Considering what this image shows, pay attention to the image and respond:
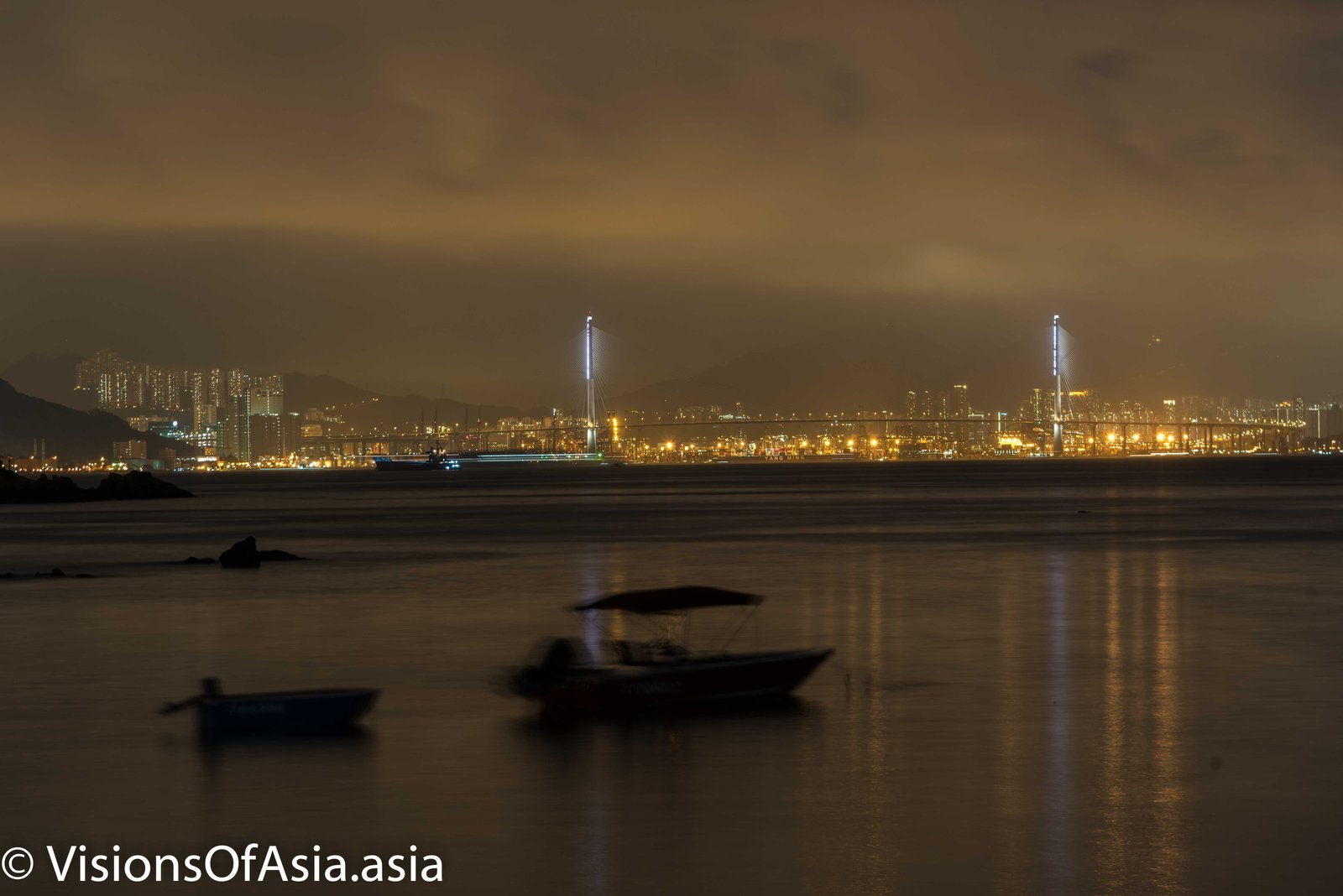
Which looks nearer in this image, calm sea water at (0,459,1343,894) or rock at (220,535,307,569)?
calm sea water at (0,459,1343,894)

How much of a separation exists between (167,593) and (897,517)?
36.7m

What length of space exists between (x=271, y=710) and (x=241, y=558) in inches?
935

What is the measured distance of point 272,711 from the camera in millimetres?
14781

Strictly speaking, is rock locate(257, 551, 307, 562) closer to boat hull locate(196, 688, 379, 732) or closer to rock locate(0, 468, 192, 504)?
boat hull locate(196, 688, 379, 732)

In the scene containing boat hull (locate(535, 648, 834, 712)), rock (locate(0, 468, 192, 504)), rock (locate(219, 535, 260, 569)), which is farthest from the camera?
rock (locate(0, 468, 192, 504))

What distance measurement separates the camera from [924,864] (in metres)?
9.92

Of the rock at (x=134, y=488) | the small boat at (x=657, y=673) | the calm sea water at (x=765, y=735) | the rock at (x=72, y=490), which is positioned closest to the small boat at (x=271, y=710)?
the calm sea water at (x=765, y=735)

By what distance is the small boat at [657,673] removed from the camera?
15.5 meters

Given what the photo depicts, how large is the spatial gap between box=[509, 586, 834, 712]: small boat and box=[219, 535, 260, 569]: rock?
73.2ft

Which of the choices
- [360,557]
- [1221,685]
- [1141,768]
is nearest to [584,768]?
[1141,768]

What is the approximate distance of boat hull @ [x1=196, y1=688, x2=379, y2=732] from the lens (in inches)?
583

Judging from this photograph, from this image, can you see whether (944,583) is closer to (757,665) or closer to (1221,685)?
(1221,685)

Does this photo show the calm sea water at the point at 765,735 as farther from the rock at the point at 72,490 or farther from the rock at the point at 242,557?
the rock at the point at 72,490
